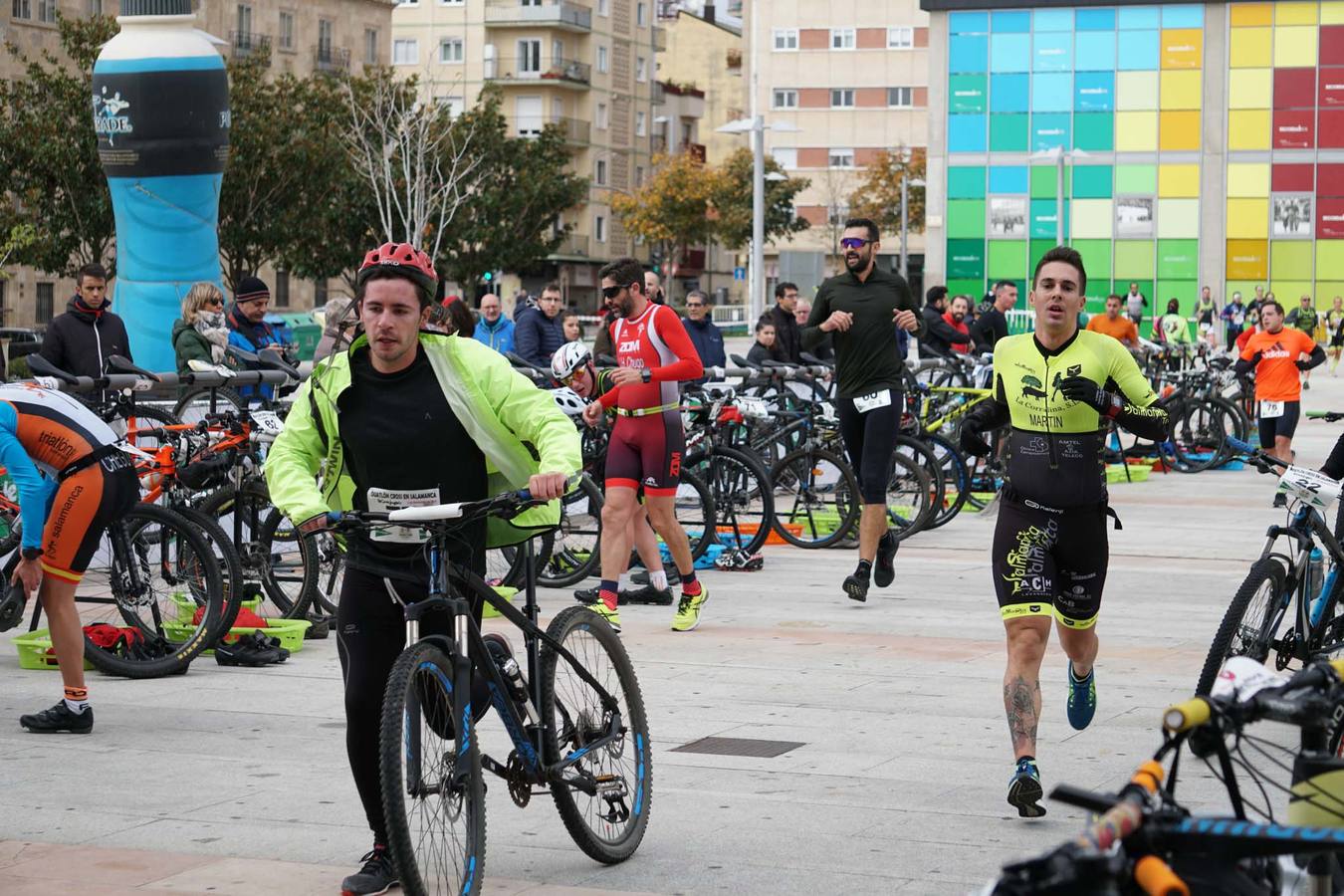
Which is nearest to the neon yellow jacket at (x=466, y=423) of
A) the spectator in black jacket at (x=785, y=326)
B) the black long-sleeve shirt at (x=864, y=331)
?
the black long-sleeve shirt at (x=864, y=331)

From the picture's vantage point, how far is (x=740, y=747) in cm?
823

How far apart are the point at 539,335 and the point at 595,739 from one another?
12900mm

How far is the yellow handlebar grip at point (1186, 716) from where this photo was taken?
336 centimetres

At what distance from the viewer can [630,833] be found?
6.38 metres

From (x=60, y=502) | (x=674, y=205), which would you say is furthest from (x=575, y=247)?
(x=60, y=502)

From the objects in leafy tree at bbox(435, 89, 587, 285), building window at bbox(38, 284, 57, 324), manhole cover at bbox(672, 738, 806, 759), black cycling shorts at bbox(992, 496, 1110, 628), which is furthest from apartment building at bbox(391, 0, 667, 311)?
black cycling shorts at bbox(992, 496, 1110, 628)

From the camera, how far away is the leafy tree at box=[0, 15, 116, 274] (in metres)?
46.2

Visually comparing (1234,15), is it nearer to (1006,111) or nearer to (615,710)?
(1006,111)

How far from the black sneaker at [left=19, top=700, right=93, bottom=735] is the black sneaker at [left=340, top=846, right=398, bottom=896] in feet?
9.59

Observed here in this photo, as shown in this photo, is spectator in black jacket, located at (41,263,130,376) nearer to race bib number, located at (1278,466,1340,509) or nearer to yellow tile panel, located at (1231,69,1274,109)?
race bib number, located at (1278,466,1340,509)

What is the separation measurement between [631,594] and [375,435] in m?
6.91

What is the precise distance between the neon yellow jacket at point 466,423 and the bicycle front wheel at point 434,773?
2.04 feet

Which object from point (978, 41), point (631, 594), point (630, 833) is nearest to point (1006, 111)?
point (978, 41)

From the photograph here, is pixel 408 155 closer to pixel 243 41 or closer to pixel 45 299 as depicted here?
pixel 243 41
